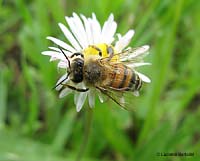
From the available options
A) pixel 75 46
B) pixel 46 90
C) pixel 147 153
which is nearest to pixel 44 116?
pixel 46 90

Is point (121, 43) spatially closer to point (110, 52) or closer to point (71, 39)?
point (110, 52)

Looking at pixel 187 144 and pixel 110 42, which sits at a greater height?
pixel 110 42

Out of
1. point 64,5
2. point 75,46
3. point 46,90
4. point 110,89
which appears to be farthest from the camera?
point 64,5

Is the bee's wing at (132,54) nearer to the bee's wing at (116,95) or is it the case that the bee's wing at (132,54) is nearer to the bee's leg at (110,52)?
the bee's leg at (110,52)

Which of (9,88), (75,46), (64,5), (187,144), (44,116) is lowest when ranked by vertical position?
(187,144)

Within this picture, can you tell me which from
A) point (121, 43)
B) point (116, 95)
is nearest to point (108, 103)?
point (121, 43)

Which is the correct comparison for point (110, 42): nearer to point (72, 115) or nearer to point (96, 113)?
point (96, 113)

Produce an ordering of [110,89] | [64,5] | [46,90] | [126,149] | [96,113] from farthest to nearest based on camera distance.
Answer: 1. [64,5]
2. [46,90]
3. [126,149]
4. [96,113]
5. [110,89]

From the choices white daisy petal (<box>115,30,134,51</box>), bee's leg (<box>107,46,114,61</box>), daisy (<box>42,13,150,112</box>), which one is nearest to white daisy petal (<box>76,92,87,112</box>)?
daisy (<box>42,13,150,112</box>)

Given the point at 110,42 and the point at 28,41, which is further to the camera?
the point at 28,41
